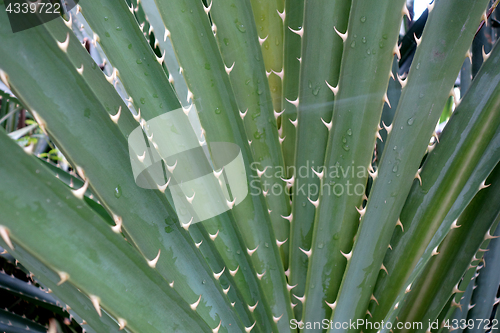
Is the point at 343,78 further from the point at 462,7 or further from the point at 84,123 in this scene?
the point at 84,123

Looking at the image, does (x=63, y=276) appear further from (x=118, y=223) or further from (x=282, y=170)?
(x=282, y=170)

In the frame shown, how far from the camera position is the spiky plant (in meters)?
0.39

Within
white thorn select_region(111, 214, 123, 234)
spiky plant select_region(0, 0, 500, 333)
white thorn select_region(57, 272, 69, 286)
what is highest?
spiky plant select_region(0, 0, 500, 333)

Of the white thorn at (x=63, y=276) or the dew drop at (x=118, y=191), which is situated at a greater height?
the dew drop at (x=118, y=191)

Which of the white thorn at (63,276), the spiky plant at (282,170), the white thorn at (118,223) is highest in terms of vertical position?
the spiky plant at (282,170)

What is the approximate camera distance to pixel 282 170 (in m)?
0.64

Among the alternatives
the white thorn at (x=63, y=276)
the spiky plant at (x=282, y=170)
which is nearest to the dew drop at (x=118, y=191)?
the spiky plant at (x=282, y=170)

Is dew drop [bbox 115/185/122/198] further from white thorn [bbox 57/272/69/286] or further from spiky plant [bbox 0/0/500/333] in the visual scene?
white thorn [bbox 57/272/69/286]

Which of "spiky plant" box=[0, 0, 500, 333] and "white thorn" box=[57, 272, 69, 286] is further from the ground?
"spiky plant" box=[0, 0, 500, 333]

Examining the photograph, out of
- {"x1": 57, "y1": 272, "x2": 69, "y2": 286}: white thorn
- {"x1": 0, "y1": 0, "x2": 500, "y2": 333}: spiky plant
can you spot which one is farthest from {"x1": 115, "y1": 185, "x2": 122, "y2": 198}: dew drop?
{"x1": 57, "y1": 272, "x2": 69, "y2": 286}: white thorn

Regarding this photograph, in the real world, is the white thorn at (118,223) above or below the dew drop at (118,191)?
below

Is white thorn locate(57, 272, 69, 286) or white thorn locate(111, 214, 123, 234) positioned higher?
white thorn locate(111, 214, 123, 234)

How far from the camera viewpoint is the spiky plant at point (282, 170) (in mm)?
386

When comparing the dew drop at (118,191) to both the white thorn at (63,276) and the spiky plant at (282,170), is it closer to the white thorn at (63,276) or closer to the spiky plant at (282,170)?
the spiky plant at (282,170)
